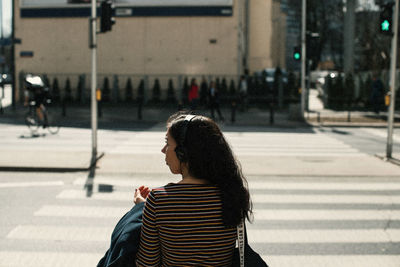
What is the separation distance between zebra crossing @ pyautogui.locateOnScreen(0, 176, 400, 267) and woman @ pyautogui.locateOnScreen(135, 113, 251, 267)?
124 inches

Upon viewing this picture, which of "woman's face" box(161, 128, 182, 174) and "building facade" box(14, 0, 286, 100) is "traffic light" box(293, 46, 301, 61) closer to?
"building facade" box(14, 0, 286, 100)

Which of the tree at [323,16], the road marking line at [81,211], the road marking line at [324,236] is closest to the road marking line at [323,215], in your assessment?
the road marking line at [324,236]

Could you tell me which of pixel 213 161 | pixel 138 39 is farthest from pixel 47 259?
pixel 138 39

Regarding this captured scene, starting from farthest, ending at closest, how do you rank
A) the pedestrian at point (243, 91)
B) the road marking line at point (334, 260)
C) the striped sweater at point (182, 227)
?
the pedestrian at point (243, 91), the road marking line at point (334, 260), the striped sweater at point (182, 227)

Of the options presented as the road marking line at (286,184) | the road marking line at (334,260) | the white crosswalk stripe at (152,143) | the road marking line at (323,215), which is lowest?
the road marking line at (334,260)

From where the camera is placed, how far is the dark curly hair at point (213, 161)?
2.42 metres

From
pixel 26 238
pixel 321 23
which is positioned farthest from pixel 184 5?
pixel 321 23

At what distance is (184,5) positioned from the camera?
105 feet

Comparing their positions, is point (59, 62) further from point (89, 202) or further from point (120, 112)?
point (89, 202)

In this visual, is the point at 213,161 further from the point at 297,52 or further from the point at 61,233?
the point at 297,52

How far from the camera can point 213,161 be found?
7.98ft

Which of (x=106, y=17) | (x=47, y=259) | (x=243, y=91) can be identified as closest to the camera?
(x=47, y=259)

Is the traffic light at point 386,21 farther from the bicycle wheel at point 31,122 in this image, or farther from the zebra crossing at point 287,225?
the bicycle wheel at point 31,122

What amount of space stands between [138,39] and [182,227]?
101 feet
